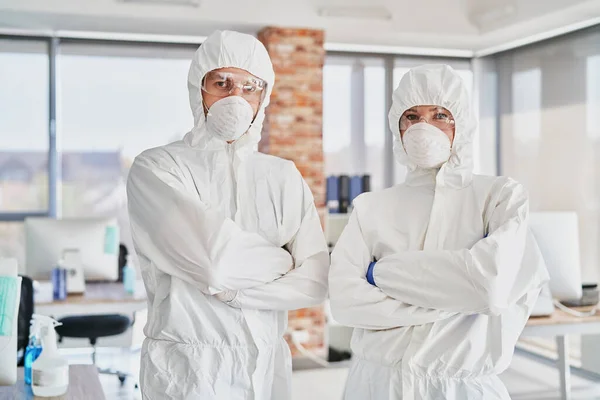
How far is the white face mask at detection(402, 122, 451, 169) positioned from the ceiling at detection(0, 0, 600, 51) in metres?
3.07

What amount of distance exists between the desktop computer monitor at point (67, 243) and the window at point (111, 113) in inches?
68.8

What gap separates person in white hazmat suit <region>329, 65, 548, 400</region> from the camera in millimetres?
1749

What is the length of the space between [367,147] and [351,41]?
0.91 m

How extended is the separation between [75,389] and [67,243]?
176 cm

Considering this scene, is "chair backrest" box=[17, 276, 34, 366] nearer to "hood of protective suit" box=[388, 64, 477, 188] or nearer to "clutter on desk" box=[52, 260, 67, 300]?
"clutter on desk" box=[52, 260, 67, 300]

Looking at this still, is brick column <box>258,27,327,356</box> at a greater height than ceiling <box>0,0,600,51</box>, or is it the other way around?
ceiling <box>0,0,600,51</box>

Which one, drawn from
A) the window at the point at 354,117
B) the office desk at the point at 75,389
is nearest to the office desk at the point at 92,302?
the office desk at the point at 75,389

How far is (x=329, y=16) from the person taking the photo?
4961 mm

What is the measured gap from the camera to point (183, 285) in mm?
1810

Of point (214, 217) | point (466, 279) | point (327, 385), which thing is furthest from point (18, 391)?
point (327, 385)

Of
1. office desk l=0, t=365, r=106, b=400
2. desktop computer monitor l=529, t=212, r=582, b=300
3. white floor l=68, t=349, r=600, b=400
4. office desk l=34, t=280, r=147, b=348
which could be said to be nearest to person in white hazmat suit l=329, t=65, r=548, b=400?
office desk l=0, t=365, r=106, b=400

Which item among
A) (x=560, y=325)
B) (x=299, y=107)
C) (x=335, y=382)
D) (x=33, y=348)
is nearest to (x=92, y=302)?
(x=33, y=348)

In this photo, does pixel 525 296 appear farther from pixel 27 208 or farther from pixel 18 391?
pixel 27 208

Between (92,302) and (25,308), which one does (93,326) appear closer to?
(92,302)
